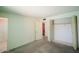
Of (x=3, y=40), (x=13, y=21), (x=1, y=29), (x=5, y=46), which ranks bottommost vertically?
(x=5, y=46)

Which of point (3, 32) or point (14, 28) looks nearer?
→ point (3, 32)

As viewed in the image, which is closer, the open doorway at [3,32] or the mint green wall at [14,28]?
the open doorway at [3,32]

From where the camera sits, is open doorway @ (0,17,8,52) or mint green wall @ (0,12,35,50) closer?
open doorway @ (0,17,8,52)

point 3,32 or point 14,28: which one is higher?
point 14,28

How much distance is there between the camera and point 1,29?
214 centimetres
